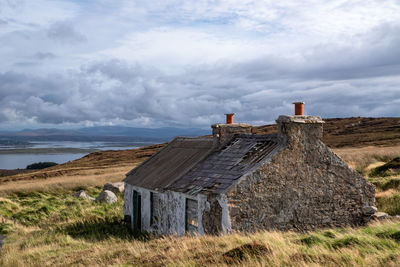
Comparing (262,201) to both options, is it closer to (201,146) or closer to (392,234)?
(392,234)

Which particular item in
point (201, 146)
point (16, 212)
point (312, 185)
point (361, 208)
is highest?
point (201, 146)

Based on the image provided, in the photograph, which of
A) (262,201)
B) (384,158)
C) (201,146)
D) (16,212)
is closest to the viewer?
(262,201)

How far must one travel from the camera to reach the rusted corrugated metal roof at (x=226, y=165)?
13.6 m

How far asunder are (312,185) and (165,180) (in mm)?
5608

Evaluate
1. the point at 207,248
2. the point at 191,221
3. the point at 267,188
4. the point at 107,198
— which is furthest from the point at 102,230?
the point at 207,248

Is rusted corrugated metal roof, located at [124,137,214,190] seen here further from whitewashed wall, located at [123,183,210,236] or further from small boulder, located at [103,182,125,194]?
small boulder, located at [103,182,125,194]

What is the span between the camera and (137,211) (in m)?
19.0

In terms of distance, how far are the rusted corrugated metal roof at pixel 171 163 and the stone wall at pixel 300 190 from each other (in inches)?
146

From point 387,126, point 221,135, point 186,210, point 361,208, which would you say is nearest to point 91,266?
point 186,210

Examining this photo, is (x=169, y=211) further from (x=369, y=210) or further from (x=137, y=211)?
(x=369, y=210)

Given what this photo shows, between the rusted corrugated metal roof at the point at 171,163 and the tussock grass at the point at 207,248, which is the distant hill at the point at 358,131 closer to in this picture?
the rusted corrugated metal roof at the point at 171,163

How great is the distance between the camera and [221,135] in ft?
56.4

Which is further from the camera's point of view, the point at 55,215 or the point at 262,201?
the point at 55,215

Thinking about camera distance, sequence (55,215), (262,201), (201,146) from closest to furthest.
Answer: (262,201) < (201,146) < (55,215)
